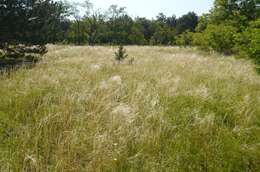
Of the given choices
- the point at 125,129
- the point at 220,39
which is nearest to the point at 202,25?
the point at 220,39

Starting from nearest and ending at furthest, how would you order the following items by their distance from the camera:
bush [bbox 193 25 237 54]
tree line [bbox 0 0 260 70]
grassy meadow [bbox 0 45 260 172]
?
grassy meadow [bbox 0 45 260 172], tree line [bbox 0 0 260 70], bush [bbox 193 25 237 54]

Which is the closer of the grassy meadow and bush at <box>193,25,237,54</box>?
the grassy meadow

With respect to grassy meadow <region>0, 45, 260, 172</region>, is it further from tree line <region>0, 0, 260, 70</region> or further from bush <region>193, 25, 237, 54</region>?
bush <region>193, 25, 237, 54</region>

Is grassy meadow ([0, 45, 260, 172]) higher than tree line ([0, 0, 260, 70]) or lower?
lower

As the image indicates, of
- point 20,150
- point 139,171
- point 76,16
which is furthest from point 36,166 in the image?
point 76,16

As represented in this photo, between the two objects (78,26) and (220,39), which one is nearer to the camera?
(220,39)

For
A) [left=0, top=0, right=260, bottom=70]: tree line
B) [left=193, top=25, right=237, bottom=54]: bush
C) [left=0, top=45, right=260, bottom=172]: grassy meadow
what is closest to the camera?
[left=0, top=45, right=260, bottom=172]: grassy meadow

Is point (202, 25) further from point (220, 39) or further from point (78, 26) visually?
point (78, 26)

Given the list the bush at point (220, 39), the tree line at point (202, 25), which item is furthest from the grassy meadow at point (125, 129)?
the bush at point (220, 39)

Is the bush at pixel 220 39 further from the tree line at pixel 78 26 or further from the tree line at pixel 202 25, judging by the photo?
the tree line at pixel 78 26

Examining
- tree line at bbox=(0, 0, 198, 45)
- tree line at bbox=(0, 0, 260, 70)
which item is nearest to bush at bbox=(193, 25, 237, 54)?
tree line at bbox=(0, 0, 260, 70)

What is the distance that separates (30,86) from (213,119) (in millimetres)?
3509

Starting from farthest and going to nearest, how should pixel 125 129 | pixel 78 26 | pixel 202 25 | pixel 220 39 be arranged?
pixel 78 26 < pixel 202 25 < pixel 220 39 < pixel 125 129

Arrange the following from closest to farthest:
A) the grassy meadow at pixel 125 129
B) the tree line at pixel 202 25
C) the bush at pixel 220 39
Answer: the grassy meadow at pixel 125 129 → the tree line at pixel 202 25 → the bush at pixel 220 39
